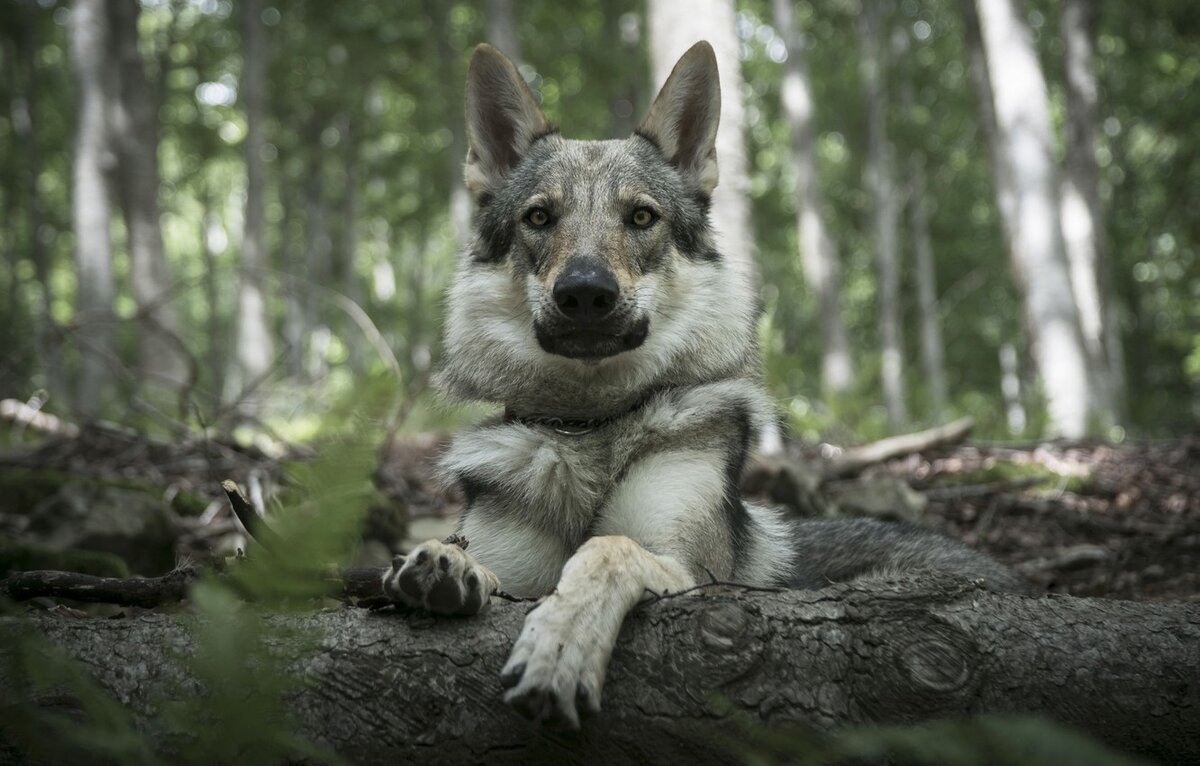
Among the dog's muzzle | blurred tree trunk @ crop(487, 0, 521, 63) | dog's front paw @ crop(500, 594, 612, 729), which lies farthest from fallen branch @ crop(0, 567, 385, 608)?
blurred tree trunk @ crop(487, 0, 521, 63)

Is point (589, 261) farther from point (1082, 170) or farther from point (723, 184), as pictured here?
point (1082, 170)

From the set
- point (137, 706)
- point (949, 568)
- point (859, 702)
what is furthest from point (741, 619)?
point (949, 568)

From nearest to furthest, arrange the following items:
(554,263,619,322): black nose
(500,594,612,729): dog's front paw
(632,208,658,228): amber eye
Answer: (500,594,612,729): dog's front paw, (554,263,619,322): black nose, (632,208,658,228): amber eye

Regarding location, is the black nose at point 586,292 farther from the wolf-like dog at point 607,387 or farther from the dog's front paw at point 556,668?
the dog's front paw at point 556,668

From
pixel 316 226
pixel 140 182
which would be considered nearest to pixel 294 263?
pixel 316 226

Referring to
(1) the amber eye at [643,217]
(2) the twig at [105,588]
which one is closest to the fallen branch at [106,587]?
(2) the twig at [105,588]

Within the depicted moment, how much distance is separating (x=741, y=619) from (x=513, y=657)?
22.0 inches

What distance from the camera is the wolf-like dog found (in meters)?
2.76

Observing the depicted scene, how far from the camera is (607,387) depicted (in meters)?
3.43

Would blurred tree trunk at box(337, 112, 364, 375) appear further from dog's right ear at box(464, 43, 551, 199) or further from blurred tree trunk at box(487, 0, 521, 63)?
dog's right ear at box(464, 43, 551, 199)

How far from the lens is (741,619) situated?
205 cm

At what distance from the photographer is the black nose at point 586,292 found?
10.6ft

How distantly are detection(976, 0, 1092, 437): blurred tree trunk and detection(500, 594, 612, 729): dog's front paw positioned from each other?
9636mm

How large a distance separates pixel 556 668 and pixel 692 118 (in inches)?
120
